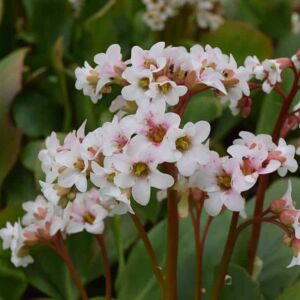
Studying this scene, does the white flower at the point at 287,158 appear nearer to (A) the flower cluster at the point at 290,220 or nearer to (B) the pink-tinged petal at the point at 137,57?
(A) the flower cluster at the point at 290,220

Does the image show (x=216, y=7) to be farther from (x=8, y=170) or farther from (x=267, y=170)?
(x=267, y=170)

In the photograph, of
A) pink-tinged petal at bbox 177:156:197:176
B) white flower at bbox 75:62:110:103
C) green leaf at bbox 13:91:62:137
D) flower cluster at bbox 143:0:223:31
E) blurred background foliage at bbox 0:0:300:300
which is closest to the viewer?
pink-tinged petal at bbox 177:156:197:176

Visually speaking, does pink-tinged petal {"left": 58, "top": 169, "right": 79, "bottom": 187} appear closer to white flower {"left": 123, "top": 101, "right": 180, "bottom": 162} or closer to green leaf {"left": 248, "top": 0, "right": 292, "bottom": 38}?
white flower {"left": 123, "top": 101, "right": 180, "bottom": 162}

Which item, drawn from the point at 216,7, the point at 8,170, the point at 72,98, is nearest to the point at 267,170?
the point at 8,170

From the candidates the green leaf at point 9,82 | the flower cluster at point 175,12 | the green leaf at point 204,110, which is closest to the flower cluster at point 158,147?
the green leaf at point 204,110

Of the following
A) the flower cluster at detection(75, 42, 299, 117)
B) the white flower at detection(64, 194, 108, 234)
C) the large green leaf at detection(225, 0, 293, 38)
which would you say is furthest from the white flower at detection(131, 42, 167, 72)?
the large green leaf at detection(225, 0, 293, 38)

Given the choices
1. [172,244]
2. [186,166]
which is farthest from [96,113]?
[186,166]

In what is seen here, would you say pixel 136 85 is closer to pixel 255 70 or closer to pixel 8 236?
pixel 255 70
